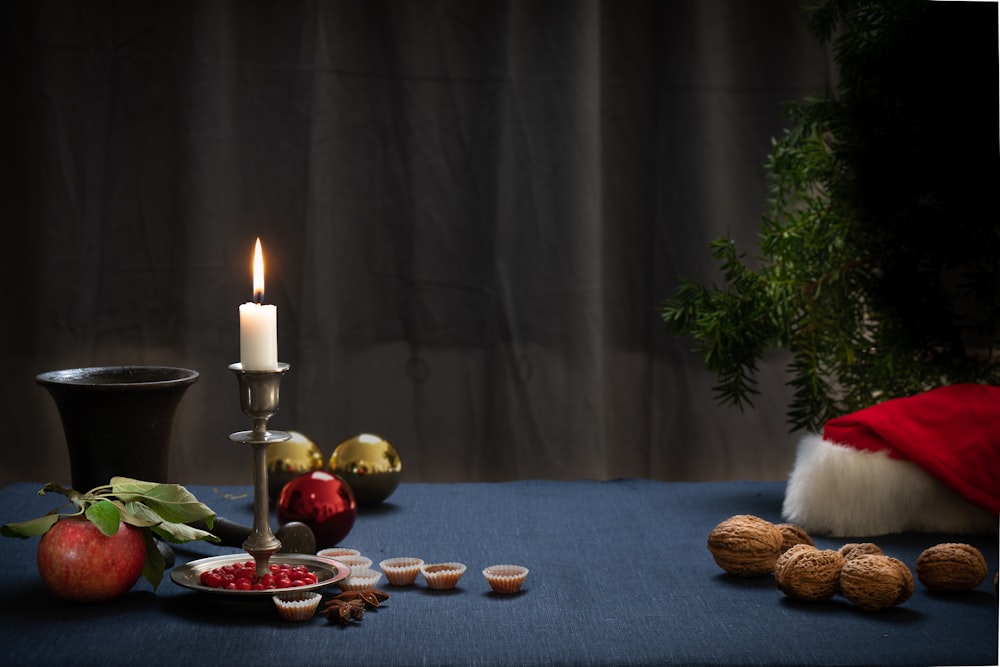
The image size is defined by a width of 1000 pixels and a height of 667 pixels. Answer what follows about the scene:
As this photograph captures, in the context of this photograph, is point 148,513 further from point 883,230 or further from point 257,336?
point 883,230

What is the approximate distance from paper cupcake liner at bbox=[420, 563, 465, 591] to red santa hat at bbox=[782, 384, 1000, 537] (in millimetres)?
409

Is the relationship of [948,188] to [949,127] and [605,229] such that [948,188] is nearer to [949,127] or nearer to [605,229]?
[949,127]

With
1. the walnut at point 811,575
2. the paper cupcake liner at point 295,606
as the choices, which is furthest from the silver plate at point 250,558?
the walnut at point 811,575

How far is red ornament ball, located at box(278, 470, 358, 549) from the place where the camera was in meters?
1.06

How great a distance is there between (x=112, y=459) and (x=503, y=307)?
91 cm

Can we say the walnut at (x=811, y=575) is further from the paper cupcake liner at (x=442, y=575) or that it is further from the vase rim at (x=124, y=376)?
the vase rim at (x=124, y=376)

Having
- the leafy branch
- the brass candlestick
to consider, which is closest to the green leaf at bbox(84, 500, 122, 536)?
the leafy branch

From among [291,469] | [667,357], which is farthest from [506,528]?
[667,357]

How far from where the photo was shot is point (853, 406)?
131 cm

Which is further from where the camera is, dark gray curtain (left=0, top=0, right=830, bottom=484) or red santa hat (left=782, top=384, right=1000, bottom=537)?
dark gray curtain (left=0, top=0, right=830, bottom=484)

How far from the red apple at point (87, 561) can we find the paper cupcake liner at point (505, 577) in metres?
0.29

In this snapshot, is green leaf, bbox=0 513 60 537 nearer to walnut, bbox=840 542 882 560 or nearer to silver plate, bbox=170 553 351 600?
silver plate, bbox=170 553 351 600

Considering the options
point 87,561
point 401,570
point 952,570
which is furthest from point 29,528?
point 952,570

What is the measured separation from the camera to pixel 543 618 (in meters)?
0.87
